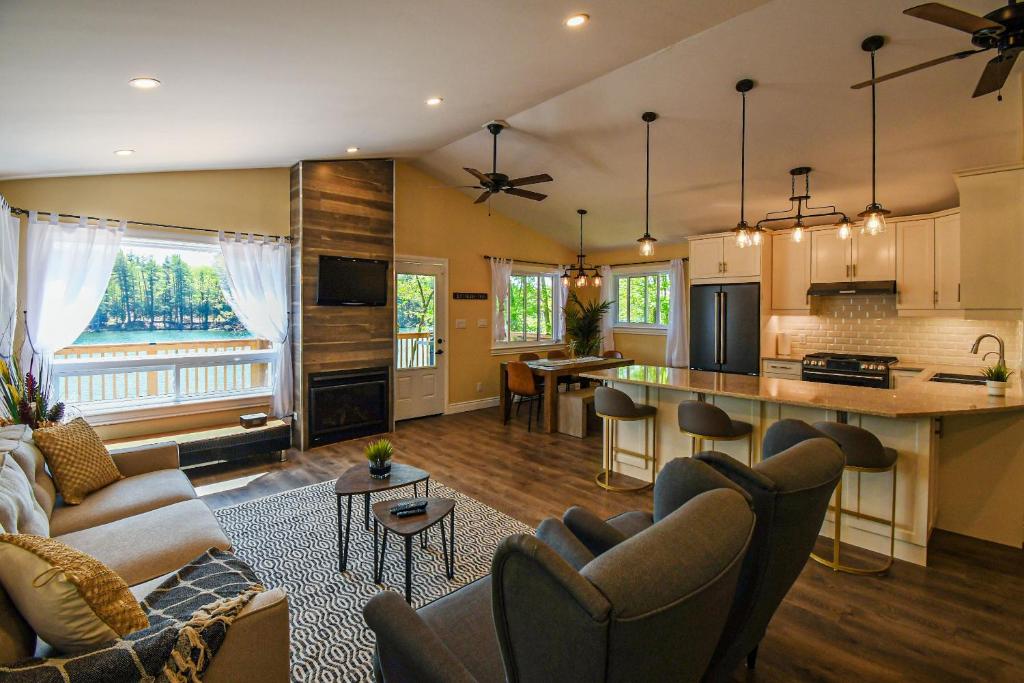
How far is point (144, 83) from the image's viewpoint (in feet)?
8.26

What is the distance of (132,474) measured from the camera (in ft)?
10.0

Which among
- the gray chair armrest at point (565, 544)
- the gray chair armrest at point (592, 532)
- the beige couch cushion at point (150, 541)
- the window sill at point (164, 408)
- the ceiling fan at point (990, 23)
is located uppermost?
the ceiling fan at point (990, 23)

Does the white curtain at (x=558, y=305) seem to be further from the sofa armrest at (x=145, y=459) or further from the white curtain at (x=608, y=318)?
the sofa armrest at (x=145, y=459)

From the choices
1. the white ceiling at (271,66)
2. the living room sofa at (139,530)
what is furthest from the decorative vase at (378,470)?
the white ceiling at (271,66)

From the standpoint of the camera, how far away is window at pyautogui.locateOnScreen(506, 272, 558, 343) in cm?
784

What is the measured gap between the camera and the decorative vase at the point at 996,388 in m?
2.92

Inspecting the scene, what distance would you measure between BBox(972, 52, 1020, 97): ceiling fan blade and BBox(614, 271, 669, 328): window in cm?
535

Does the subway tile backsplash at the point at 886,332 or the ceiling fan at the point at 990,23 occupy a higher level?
the ceiling fan at the point at 990,23

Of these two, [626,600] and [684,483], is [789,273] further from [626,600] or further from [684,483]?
[626,600]

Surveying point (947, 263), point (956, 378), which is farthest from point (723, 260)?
point (956, 378)

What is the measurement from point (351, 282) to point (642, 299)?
185 inches

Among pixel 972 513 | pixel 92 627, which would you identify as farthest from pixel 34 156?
pixel 972 513

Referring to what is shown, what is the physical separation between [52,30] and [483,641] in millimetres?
2741

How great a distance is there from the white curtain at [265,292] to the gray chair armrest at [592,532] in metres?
4.39
